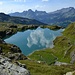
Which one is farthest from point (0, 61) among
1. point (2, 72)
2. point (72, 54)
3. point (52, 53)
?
point (52, 53)

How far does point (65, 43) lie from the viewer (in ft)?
569

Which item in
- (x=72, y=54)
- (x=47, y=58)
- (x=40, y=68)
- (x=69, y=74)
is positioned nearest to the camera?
(x=69, y=74)

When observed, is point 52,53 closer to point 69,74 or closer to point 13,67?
point 69,74

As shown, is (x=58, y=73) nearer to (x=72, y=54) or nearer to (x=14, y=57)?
(x=14, y=57)

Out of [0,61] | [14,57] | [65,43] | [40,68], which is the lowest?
[65,43]

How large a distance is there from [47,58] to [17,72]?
308 ft

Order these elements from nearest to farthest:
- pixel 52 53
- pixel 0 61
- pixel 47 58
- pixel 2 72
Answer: pixel 2 72, pixel 0 61, pixel 47 58, pixel 52 53

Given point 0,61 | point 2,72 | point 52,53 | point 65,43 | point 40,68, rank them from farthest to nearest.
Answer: point 65,43, point 52,53, point 40,68, point 0,61, point 2,72

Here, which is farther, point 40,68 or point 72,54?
point 72,54

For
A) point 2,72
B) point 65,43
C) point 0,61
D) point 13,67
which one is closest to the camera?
point 2,72

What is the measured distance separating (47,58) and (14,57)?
34.0 meters

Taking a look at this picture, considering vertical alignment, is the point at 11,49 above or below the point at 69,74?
below

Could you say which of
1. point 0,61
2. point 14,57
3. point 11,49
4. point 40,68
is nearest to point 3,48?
point 11,49

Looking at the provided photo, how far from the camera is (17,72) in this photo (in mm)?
40781
